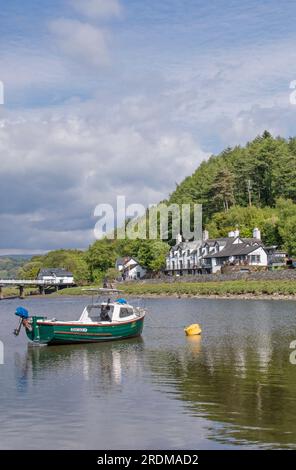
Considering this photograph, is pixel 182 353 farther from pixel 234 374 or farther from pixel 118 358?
pixel 234 374

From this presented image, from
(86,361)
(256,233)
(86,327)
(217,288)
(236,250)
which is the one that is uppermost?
(256,233)

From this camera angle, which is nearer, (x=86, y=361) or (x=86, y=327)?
(x=86, y=361)

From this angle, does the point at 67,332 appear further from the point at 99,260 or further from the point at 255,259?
the point at 99,260

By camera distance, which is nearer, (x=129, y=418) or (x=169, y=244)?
(x=129, y=418)

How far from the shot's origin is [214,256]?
138750 mm

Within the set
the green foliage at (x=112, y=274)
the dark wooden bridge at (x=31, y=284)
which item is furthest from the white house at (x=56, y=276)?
the green foliage at (x=112, y=274)

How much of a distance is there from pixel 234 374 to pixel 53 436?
12604 millimetres

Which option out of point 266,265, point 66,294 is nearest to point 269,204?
point 266,265

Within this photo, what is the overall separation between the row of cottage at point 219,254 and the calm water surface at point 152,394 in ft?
278

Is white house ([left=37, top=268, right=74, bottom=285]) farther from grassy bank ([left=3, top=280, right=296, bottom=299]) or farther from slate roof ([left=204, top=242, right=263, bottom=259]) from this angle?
slate roof ([left=204, top=242, right=263, bottom=259])

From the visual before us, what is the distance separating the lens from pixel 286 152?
163 m

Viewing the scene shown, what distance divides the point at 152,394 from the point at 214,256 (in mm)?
113658

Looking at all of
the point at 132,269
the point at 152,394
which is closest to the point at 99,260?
the point at 132,269

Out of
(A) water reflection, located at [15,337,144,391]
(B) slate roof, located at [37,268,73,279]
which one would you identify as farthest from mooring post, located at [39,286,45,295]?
(A) water reflection, located at [15,337,144,391]
